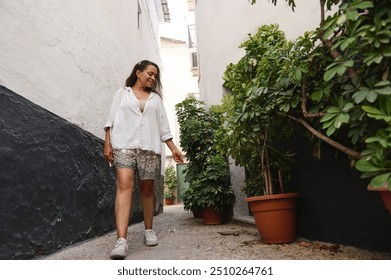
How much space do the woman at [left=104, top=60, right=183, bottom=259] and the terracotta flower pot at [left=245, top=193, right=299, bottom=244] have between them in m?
0.78

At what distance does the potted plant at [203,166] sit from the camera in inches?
165

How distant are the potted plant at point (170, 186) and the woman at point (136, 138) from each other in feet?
34.5

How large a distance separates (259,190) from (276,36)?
1362mm

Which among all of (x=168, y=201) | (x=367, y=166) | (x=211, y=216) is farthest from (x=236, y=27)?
(x=168, y=201)

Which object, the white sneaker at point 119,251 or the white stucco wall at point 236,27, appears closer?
the white sneaker at point 119,251

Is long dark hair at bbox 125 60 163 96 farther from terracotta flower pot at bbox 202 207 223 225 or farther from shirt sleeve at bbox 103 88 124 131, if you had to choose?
terracotta flower pot at bbox 202 207 223 225

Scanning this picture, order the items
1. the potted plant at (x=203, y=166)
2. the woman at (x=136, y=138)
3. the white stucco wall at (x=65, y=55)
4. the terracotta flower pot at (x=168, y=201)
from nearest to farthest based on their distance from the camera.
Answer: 1. the white stucco wall at (x=65, y=55)
2. the woman at (x=136, y=138)
3. the potted plant at (x=203, y=166)
4. the terracotta flower pot at (x=168, y=201)

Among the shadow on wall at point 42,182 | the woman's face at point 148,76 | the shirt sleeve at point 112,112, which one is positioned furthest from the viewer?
the woman's face at point 148,76

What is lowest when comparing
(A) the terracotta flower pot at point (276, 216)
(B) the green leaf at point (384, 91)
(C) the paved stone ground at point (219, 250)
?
(C) the paved stone ground at point (219, 250)

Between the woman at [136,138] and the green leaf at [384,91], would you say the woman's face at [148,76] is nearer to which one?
the woman at [136,138]

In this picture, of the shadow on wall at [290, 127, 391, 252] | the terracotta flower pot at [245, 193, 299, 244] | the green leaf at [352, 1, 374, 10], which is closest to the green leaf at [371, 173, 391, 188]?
the green leaf at [352, 1, 374, 10]

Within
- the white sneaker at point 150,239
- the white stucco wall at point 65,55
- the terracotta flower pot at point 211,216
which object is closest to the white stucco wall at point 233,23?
the white stucco wall at point 65,55

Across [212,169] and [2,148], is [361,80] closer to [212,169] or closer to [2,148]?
[2,148]
